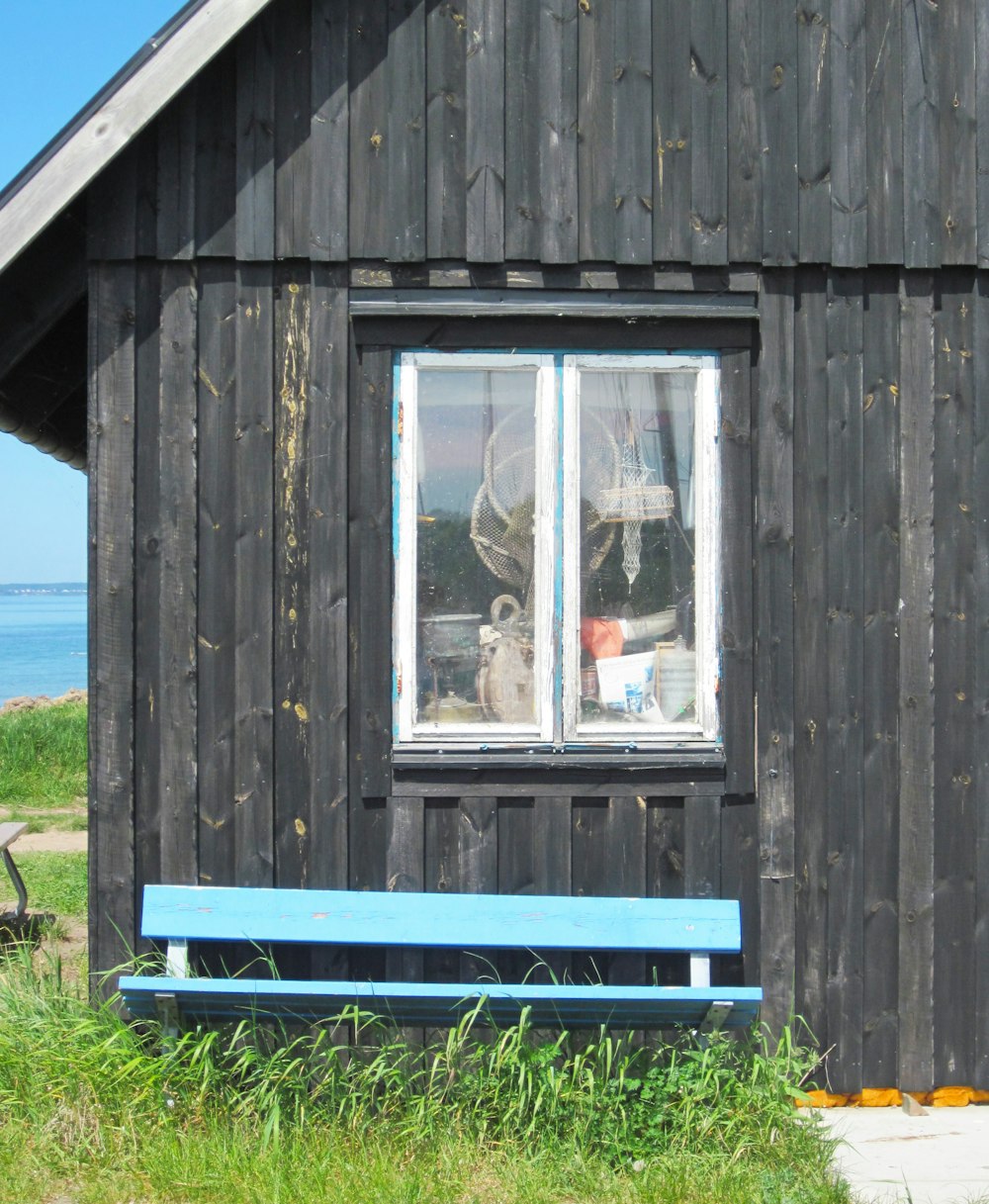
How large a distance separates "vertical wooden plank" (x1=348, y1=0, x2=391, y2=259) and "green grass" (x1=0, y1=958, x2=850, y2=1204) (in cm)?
288

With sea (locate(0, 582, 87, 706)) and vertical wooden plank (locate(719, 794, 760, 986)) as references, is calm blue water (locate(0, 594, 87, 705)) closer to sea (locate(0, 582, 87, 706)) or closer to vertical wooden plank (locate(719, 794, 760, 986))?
sea (locate(0, 582, 87, 706))

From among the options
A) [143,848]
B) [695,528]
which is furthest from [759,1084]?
[143,848]

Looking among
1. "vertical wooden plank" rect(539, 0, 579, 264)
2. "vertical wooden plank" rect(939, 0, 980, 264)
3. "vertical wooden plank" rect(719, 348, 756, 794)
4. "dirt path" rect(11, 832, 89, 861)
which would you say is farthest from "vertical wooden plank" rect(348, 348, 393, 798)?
"dirt path" rect(11, 832, 89, 861)

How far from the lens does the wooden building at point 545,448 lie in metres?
4.91

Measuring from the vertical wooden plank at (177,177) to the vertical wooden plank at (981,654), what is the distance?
3.01 m

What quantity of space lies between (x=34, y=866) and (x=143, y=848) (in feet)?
21.1

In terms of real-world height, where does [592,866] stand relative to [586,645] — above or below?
below

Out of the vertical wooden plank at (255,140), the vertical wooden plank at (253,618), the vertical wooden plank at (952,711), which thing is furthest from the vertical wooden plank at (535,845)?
the vertical wooden plank at (255,140)

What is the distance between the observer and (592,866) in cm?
496

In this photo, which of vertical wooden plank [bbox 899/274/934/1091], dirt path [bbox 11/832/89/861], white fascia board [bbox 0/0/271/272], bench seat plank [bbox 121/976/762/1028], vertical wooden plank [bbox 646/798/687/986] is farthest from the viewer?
dirt path [bbox 11/832/89/861]

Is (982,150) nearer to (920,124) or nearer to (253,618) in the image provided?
(920,124)

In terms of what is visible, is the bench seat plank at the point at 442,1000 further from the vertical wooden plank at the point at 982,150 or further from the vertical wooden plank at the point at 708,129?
the vertical wooden plank at the point at 982,150

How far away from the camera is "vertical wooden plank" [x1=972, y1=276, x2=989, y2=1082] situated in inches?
201

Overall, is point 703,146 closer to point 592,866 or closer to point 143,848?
point 592,866
